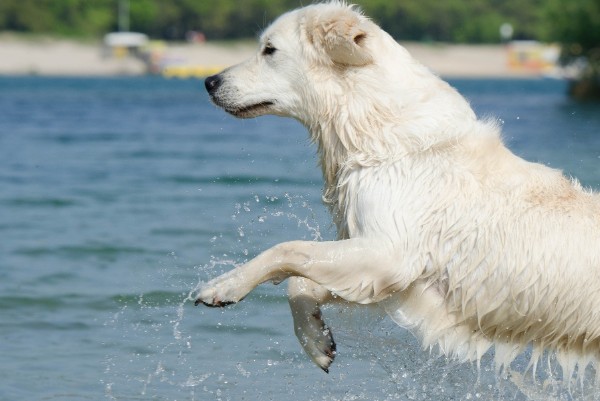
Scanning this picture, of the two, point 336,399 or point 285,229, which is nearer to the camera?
point 336,399

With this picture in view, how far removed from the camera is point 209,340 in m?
7.75

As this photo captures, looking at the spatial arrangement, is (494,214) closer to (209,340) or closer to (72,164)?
(209,340)

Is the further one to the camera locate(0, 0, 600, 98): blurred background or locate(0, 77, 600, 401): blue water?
locate(0, 0, 600, 98): blurred background

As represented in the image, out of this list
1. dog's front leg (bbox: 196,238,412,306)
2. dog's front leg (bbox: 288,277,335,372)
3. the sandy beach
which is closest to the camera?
dog's front leg (bbox: 196,238,412,306)

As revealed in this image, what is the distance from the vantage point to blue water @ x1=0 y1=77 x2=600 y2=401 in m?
6.75

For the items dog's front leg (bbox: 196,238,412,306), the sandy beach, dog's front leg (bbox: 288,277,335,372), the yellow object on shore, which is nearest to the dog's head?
dog's front leg (bbox: 196,238,412,306)

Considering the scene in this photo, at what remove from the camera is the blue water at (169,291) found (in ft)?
22.1

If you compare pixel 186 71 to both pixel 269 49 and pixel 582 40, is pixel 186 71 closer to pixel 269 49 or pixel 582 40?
pixel 582 40

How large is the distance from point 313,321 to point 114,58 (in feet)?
324

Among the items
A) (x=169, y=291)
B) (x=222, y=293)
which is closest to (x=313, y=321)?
(x=222, y=293)

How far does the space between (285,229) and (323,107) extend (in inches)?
217

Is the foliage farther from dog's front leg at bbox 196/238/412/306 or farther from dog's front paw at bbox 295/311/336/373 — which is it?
dog's front leg at bbox 196/238/412/306

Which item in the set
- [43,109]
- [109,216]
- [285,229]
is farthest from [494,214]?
[43,109]

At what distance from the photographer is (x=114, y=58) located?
10200 cm
